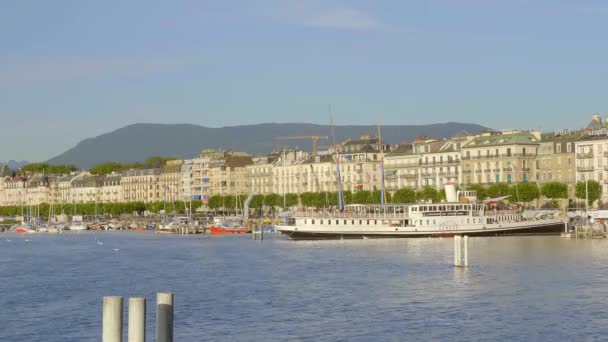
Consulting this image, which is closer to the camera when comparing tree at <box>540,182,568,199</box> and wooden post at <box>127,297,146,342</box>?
wooden post at <box>127,297,146,342</box>

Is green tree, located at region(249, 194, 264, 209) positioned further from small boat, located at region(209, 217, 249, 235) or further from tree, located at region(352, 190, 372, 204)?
small boat, located at region(209, 217, 249, 235)

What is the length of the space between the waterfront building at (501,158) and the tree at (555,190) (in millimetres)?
8162

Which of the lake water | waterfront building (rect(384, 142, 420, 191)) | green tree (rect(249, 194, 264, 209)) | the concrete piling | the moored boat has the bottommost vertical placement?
the lake water

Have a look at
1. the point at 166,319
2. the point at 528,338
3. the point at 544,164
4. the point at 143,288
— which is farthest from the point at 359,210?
the point at 166,319

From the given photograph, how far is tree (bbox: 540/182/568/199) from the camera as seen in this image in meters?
138

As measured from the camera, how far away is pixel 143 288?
57.6 metres

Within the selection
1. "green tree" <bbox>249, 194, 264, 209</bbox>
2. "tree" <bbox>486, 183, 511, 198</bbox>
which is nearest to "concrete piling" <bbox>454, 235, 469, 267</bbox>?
"tree" <bbox>486, 183, 511, 198</bbox>

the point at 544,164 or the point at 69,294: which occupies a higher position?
the point at 544,164

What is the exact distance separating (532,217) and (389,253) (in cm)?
3990

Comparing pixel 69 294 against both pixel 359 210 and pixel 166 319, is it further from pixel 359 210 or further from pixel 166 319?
pixel 359 210

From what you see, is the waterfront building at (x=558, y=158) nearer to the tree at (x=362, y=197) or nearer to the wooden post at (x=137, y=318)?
the tree at (x=362, y=197)

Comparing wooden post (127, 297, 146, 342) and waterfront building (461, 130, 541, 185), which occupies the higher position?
waterfront building (461, 130, 541, 185)

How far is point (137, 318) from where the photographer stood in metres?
21.2

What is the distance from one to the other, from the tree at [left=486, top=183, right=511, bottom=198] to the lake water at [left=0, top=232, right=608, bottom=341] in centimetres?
4868
